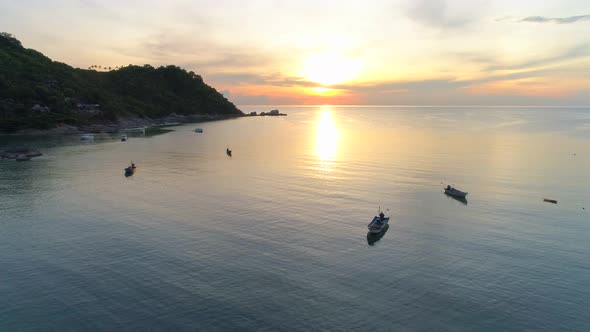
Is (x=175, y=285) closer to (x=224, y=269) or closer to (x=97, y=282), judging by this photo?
(x=224, y=269)

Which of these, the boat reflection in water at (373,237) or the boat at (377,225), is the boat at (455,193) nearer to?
the boat at (377,225)

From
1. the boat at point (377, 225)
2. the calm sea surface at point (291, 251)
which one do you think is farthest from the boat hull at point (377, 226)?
the calm sea surface at point (291, 251)

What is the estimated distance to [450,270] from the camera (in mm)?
45281

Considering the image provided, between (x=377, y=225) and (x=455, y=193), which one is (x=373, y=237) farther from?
(x=455, y=193)

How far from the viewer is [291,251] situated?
50500 mm

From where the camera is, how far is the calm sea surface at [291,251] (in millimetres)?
35719

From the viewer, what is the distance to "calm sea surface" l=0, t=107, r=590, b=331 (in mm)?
35719

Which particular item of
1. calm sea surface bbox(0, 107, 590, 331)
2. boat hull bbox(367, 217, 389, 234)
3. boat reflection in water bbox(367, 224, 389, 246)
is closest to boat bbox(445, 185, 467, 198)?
calm sea surface bbox(0, 107, 590, 331)

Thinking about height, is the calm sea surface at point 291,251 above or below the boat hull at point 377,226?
below

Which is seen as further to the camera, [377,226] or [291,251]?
[377,226]

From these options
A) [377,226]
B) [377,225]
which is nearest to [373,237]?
[377,226]

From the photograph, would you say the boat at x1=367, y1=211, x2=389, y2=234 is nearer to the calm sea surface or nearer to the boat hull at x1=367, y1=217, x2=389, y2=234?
the boat hull at x1=367, y1=217, x2=389, y2=234

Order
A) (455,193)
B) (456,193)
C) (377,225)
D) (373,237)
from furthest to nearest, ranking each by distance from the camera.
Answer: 1. (455,193)
2. (456,193)
3. (377,225)
4. (373,237)

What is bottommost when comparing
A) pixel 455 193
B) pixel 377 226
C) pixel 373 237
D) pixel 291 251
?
pixel 291 251
